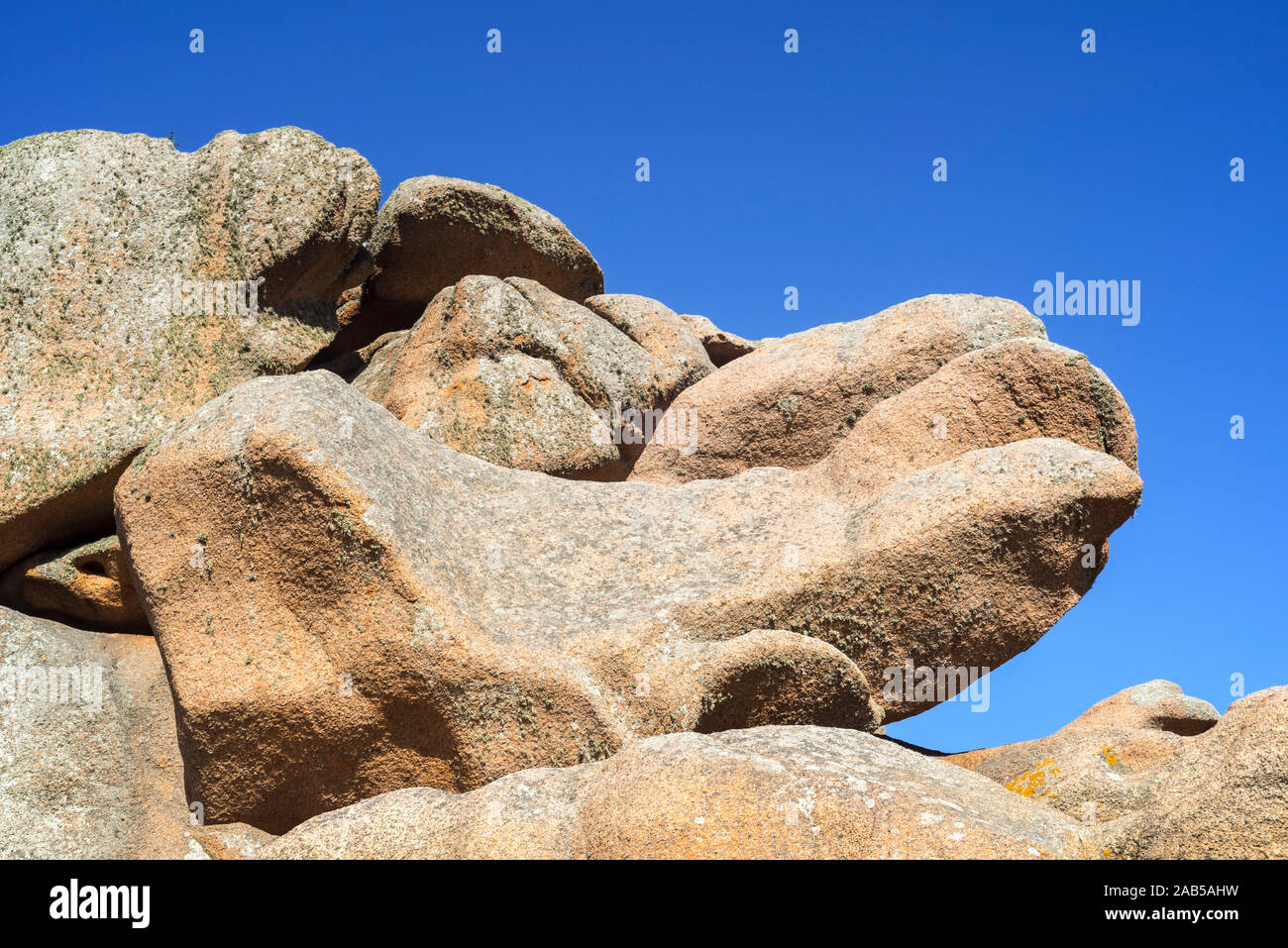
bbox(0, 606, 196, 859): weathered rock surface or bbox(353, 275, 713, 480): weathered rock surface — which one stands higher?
bbox(353, 275, 713, 480): weathered rock surface

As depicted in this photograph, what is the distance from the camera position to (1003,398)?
1041cm

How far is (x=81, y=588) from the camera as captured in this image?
10250 mm

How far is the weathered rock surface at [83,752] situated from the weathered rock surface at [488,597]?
81 cm

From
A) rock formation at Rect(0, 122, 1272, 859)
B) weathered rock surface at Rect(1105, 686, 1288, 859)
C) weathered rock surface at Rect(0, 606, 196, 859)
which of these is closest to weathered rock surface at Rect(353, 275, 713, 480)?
rock formation at Rect(0, 122, 1272, 859)

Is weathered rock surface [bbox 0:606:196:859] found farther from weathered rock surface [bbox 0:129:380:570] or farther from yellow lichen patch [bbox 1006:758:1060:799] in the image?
yellow lichen patch [bbox 1006:758:1060:799]

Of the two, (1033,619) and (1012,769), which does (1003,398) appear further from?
(1012,769)

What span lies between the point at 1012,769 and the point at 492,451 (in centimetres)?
567

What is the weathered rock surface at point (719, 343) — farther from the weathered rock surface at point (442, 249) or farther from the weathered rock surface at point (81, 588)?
the weathered rock surface at point (81, 588)

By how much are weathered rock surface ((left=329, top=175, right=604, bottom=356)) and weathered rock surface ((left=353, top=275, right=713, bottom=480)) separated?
21.3 inches

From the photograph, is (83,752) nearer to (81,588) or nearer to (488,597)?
(81,588)

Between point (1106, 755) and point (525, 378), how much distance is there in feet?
21.8

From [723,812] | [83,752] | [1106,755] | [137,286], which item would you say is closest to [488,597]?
[83,752]

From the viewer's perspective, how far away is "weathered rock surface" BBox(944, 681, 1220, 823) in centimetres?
765

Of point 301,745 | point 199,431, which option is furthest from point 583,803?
point 199,431
